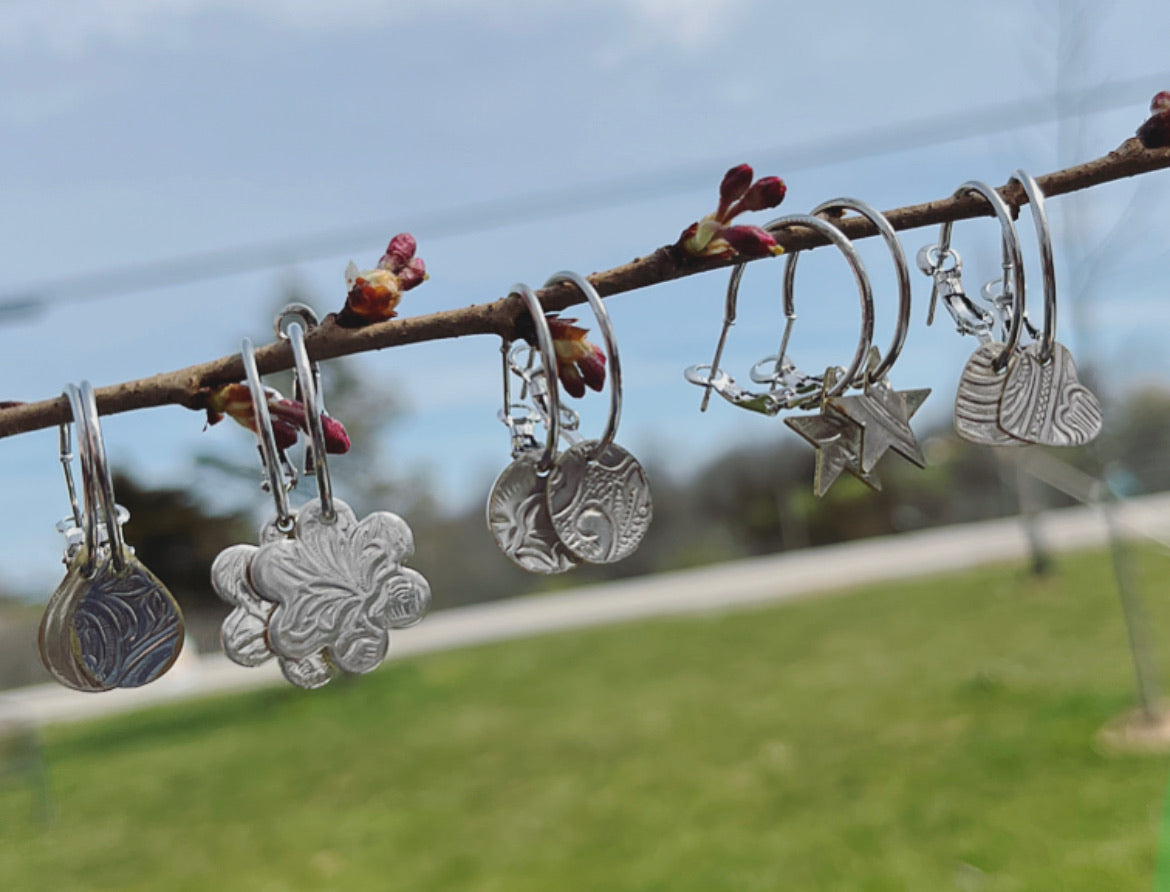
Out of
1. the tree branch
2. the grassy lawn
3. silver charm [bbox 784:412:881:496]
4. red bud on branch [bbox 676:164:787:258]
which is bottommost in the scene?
the grassy lawn

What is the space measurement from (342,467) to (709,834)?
348 cm

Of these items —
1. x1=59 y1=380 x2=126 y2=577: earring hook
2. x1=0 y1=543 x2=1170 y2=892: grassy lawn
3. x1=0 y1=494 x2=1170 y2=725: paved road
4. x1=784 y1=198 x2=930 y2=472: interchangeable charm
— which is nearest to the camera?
x1=59 y1=380 x2=126 y2=577: earring hook

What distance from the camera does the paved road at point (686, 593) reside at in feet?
25.2

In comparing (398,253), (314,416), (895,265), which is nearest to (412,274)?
(398,253)

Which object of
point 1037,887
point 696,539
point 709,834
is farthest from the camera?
point 696,539

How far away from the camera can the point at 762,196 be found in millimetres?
525

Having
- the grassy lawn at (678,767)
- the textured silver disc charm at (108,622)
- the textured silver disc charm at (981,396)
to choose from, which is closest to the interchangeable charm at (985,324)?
the textured silver disc charm at (981,396)

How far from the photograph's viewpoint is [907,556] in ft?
28.8

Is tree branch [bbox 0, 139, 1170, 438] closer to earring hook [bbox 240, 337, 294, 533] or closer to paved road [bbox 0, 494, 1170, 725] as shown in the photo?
earring hook [bbox 240, 337, 294, 533]

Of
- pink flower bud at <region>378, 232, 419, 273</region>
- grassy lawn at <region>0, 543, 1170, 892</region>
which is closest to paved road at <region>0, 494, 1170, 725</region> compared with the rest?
grassy lawn at <region>0, 543, 1170, 892</region>

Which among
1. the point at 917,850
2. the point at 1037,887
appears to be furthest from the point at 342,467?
the point at 1037,887

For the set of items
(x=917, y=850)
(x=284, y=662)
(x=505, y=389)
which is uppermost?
(x=505, y=389)

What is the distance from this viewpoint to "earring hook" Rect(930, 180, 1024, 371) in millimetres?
517

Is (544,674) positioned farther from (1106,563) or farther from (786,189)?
(786,189)
